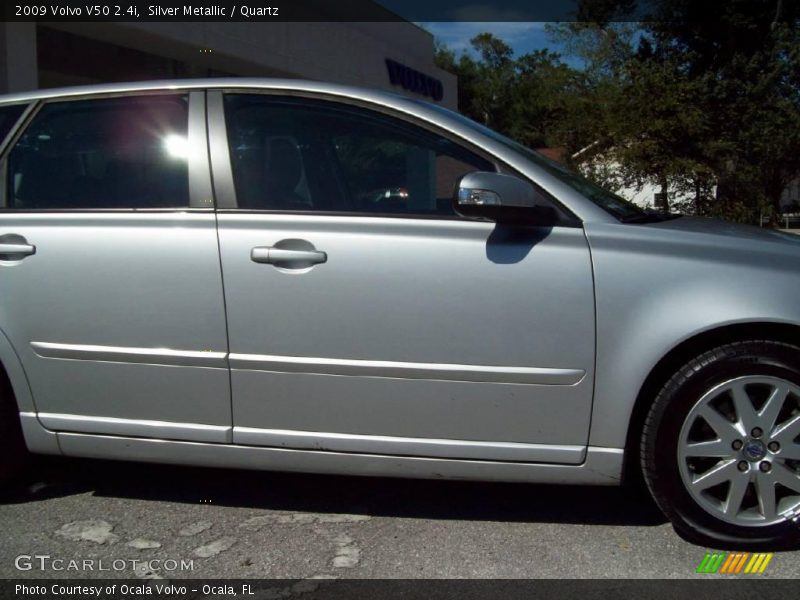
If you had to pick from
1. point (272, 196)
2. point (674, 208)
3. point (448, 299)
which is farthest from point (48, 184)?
point (674, 208)

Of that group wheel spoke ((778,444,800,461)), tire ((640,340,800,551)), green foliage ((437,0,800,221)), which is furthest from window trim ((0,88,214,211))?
green foliage ((437,0,800,221))

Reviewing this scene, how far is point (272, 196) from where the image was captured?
129 inches

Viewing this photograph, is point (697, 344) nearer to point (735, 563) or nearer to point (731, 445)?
point (731, 445)

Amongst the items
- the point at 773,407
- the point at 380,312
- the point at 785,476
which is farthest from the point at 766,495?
the point at 380,312

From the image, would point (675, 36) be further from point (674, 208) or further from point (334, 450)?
point (334, 450)

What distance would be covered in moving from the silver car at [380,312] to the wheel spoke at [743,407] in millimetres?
11

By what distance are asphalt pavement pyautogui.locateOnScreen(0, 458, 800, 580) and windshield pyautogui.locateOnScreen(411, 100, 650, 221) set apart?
124 cm

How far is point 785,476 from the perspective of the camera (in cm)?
295

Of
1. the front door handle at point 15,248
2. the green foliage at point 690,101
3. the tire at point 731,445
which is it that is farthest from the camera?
the green foliage at point 690,101

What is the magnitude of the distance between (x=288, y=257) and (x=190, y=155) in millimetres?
646

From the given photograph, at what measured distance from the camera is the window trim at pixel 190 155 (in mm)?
3266

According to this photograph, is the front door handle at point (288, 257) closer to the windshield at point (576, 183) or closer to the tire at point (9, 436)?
the windshield at point (576, 183)

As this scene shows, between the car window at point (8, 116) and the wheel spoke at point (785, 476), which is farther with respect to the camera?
the car window at point (8, 116)

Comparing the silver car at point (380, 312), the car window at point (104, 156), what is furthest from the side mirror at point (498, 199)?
the car window at point (104, 156)
